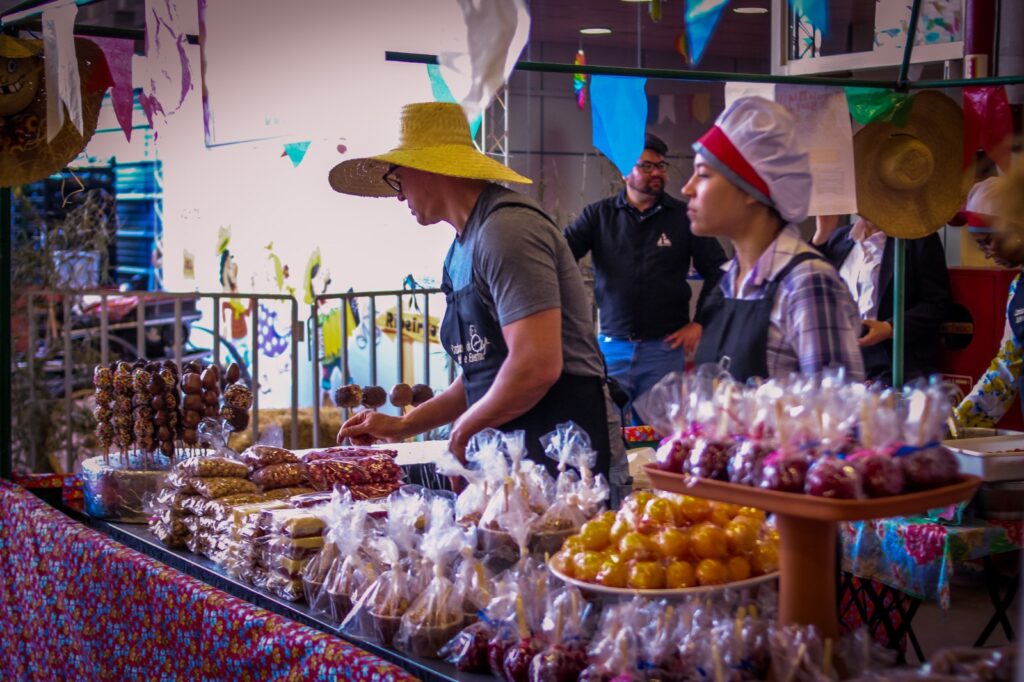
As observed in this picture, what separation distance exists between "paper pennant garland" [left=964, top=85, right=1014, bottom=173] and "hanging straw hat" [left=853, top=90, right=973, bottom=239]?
0.03 m

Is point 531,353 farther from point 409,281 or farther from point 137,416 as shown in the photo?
point 409,281

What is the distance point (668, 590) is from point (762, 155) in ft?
2.35

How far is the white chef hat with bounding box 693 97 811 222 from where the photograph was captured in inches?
70.8

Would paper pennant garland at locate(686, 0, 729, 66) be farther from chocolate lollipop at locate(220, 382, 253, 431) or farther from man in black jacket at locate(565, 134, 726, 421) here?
man in black jacket at locate(565, 134, 726, 421)

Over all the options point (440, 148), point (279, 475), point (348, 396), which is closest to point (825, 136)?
point (440, 148)

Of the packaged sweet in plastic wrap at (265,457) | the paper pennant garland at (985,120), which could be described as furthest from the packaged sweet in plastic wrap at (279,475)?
the paper pennant garland at (985,120)

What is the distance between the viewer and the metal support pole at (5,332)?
11.4 ft

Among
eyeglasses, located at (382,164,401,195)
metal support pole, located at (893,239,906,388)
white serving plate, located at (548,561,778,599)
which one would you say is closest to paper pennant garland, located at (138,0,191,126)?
eyeglasses, located at (382,164,401,195)

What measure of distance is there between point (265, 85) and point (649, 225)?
3.65 metres

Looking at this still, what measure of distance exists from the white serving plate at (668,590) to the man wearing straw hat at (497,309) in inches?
33.3

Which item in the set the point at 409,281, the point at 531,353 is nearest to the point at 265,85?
the point at 409,281

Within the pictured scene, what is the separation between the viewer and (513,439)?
2.11 metres

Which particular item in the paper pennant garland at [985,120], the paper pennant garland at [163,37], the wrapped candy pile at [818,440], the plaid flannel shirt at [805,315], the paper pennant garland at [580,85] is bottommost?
the wrapped candy pile at [818,440]

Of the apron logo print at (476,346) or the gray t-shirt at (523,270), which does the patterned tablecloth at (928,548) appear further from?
the apron logo print at (476,346)
